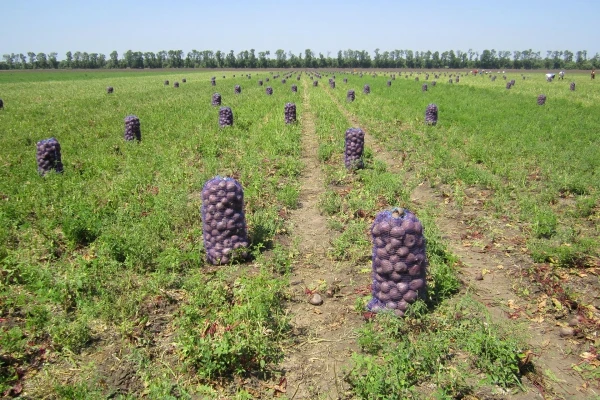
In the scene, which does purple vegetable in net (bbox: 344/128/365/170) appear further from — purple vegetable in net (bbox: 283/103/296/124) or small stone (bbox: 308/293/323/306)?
purple vegetable in net (bbox: 283/103/296/124)

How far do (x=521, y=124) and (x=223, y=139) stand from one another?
11150 millimetres

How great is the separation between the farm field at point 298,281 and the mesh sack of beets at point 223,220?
0.21 meters

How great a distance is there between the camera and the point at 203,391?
396cm

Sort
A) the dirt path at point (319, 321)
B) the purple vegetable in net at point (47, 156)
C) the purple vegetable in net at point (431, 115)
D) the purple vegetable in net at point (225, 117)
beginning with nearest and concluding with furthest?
the dirt path at point (319, 321), the purple vegetable in net at point (47, 156), the purple vegetable in net at point (225, 117), the purple vegetable in net at point (431, 115)

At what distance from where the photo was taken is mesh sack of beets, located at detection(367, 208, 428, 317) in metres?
4.78

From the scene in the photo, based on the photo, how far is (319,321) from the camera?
16.8ft

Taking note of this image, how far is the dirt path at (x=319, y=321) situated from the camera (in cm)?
416

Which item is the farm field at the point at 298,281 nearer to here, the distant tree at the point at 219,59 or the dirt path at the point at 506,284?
the dirt path at the point at 506,284

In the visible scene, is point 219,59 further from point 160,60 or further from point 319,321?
point 319,321

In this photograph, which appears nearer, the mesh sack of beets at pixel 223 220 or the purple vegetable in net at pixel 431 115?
the mesh sack of beets at pixel 223 220

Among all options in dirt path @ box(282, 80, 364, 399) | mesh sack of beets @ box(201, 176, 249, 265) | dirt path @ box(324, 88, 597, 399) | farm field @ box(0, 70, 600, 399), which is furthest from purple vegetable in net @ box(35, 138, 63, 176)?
dirt path @ box(324, 88, 597, 399)

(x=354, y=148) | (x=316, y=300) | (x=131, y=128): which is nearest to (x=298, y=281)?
(x=316, y=300)

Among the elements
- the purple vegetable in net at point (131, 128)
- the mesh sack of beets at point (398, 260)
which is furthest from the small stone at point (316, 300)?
the purple vegetable in net at point (131, 128)

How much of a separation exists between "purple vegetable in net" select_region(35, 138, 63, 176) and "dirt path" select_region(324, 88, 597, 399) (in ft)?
28.3
